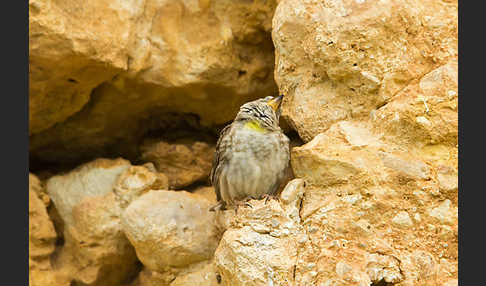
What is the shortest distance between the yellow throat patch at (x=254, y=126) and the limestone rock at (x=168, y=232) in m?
1.01

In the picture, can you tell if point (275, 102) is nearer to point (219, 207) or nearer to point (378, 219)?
point (219, 207)

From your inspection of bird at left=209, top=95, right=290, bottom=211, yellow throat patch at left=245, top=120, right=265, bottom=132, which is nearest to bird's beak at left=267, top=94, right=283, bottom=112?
bird at left=209, top=95, right=290, bottom=211

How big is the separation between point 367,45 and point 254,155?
3.92 feet

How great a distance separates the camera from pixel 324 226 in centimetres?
350

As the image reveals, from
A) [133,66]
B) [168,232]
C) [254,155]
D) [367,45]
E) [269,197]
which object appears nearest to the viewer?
[367,45]

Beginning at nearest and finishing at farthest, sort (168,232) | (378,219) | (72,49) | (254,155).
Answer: (378,219)
(254,155)
(72,49)
(168,232)

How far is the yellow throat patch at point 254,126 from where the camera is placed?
14.3 ft

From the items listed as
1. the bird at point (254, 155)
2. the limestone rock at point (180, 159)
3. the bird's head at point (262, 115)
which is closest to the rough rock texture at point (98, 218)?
the limestone rock at point (180, 159)

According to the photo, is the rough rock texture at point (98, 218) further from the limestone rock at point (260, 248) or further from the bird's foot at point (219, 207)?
the limestone rock at point (260, 248)

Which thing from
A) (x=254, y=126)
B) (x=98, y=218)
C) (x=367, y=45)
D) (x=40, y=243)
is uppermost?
(x=367, y=45)

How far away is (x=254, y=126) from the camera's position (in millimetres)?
4371

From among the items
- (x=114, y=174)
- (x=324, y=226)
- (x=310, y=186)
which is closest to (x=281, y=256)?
(x=324, y=226)

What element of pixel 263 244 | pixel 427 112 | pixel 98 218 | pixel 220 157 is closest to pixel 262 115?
pixel 220 157

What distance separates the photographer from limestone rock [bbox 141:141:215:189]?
5883mm
